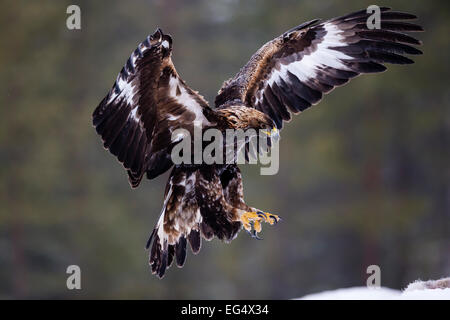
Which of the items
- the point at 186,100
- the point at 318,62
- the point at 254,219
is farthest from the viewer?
the point at 318,62

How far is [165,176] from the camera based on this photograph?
10914 mm

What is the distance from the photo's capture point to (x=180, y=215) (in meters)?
4.00

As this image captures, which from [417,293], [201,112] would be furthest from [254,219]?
[417,293]

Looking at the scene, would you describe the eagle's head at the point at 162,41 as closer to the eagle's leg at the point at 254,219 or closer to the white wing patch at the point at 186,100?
the white wing patch at the point at 186,100

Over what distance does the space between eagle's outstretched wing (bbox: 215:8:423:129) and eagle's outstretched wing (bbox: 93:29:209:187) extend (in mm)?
696

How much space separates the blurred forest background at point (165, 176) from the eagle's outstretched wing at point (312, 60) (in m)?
6.20

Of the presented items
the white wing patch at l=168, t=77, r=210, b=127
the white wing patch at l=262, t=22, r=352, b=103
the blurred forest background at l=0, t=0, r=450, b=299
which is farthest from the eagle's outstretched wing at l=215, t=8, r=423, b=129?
the blurred forest background at l=0, t=0, r=450, b=299

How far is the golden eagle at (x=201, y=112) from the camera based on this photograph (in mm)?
3660

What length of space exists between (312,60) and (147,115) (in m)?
1.60

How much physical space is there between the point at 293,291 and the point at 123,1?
26.6 feet

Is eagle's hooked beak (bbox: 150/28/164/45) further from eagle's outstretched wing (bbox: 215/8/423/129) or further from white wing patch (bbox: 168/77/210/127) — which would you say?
eagle's outstretched wing (bbox: 215/8/423/129)

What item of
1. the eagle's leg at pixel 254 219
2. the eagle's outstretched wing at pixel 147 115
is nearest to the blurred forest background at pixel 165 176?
the eagle's outstretched wing at pixel 147 115

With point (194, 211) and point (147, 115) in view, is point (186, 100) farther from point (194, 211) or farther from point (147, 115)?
point (194, 211)

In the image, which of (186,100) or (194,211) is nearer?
(186,100)
